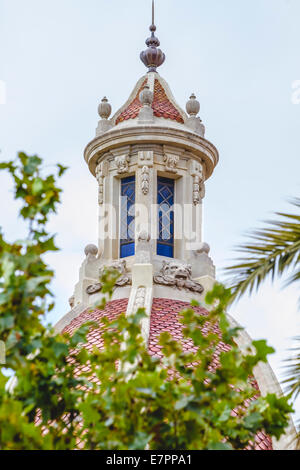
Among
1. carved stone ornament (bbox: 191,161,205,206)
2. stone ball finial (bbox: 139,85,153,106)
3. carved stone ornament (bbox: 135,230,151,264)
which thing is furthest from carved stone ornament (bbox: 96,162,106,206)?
carved stone ornament (bbox: 135,230,151,264)

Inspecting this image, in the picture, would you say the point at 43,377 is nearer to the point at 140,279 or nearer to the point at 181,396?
the point at 181,396

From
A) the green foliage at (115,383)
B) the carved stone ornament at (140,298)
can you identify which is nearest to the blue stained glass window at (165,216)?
the carved stone ornament at (140,298)

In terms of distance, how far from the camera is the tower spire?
94.3 feet

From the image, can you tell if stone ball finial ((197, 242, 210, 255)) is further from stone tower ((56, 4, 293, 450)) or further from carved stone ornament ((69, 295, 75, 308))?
carved stone ornament ((69, 295, 75, 308))

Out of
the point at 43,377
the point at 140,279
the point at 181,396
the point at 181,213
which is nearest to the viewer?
the point at 181,396

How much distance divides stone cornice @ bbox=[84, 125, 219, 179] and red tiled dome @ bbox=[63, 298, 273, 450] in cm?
430

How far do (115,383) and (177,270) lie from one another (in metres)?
13.9

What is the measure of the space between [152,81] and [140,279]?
6.32 metres

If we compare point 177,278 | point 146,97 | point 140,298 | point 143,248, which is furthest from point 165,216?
point 140,298

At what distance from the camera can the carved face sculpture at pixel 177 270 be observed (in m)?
24.9

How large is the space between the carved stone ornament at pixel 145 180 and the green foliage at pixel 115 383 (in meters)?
14.4
